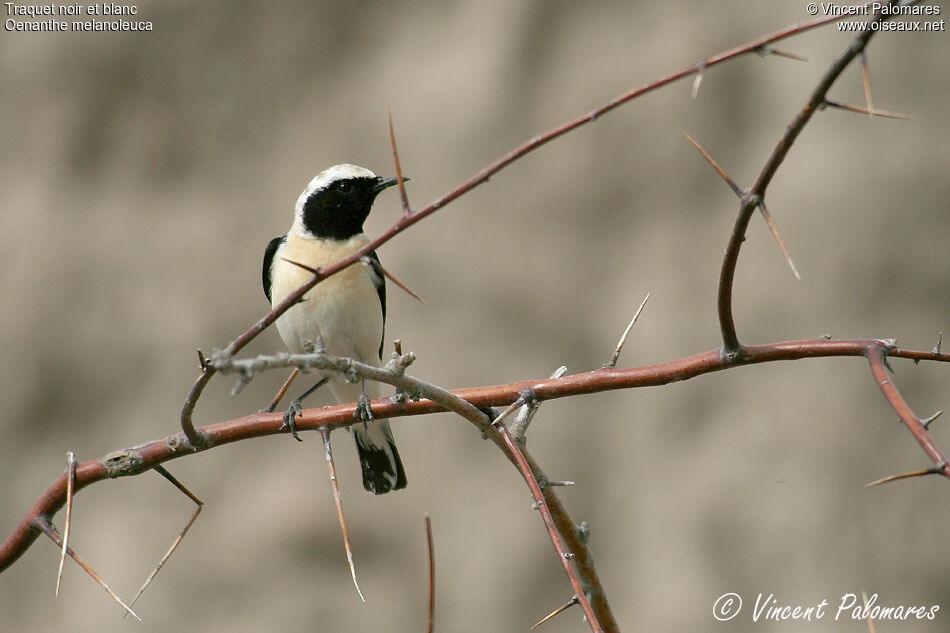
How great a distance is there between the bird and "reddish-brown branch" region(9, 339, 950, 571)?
1.22 meters

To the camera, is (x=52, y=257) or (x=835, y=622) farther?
(x=835, y=622)

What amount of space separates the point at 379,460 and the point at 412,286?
6.18 feet

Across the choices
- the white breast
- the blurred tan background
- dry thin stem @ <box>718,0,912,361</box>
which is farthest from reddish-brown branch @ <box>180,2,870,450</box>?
the blurred tan background

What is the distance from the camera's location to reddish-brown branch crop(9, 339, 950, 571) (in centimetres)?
124

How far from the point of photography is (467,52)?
469 centimetres

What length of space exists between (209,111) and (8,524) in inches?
98.1

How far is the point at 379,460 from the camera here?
2.89 m

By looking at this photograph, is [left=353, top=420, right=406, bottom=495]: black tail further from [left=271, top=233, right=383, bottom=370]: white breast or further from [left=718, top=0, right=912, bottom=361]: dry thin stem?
[left=718, top=0, right=912, bottom=361]: dry thin stem

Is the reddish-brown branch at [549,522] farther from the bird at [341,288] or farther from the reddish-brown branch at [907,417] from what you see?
the bird at [341,288]

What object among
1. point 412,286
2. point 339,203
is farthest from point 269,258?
point 412,286

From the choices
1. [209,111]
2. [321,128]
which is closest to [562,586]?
[321,128]

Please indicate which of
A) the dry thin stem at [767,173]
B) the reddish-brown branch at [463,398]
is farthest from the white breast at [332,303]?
the dry thin stem at [767,173]

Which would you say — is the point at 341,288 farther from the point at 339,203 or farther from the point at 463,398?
the point at 463,398

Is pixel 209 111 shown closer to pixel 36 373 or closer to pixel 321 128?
→ pixel 321 128
